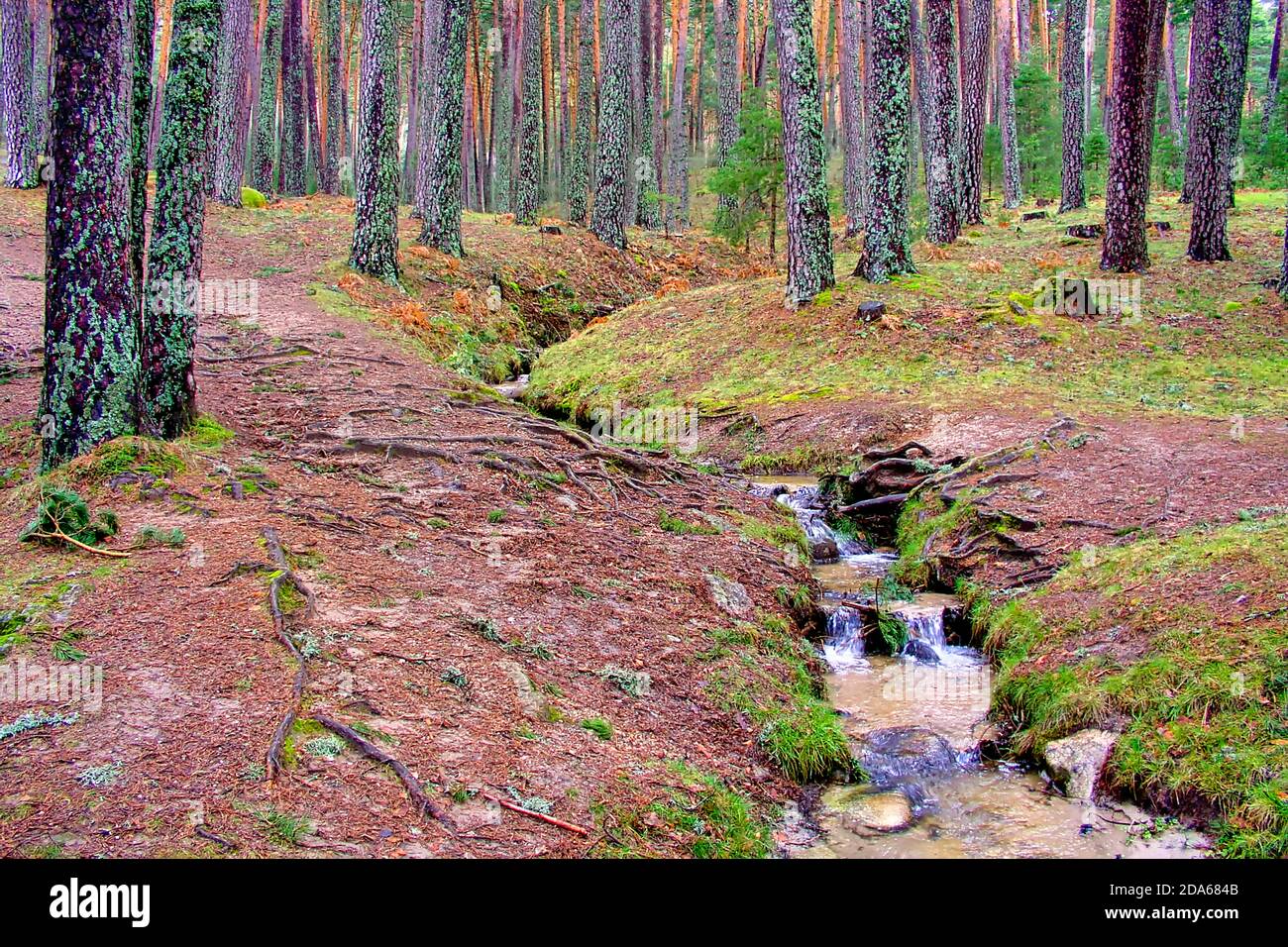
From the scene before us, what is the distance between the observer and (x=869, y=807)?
526 centimetres

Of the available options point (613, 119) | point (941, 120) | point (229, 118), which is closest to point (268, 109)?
point (229, 118)

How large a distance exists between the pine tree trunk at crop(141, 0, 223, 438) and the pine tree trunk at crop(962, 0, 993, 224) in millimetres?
18429

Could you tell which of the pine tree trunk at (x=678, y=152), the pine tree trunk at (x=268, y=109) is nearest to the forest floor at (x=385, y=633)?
Result: the pine tree trunk at (x=268, y=109)

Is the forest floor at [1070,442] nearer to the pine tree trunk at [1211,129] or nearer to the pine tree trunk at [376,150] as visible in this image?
the pine tree trunk at [1211,129]

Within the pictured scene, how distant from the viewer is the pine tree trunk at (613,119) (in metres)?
22.0

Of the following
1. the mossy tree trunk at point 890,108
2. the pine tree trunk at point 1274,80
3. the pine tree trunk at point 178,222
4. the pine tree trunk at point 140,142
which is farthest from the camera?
the pine tree trunk at point 1274,80

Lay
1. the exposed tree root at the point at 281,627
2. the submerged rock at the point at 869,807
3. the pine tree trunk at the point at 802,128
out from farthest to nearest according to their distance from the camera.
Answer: the pine tree trunk at the point at 802,128, the submerged rock at the point at 869,807, the exposed tree root at the point at 281,627

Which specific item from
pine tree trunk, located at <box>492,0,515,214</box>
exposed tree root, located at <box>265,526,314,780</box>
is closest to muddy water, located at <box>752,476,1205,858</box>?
exposed tree root, located at <box>265,526,314,780</box>

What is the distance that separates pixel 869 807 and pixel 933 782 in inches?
21.6

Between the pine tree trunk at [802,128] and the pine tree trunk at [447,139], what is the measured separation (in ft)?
21.7

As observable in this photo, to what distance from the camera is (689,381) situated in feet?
47.1
